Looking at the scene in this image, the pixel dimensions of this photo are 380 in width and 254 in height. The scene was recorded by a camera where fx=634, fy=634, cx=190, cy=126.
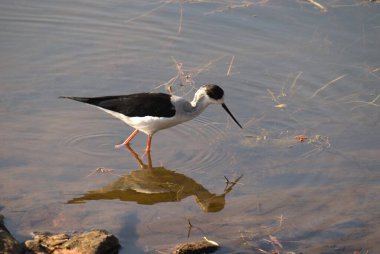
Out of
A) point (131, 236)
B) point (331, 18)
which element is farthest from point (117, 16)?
point (131, 236)

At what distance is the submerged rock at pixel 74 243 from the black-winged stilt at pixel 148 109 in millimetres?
2127

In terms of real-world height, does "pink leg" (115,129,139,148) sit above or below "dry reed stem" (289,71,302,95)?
below

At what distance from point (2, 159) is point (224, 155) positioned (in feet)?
7.98

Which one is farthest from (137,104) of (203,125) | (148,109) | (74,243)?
(74,243)

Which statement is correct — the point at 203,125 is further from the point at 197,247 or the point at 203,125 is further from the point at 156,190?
the point at 197,247

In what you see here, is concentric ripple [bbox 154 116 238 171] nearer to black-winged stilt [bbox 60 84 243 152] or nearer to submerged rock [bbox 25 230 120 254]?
black-winged stilt [bbox 60 84 243 152]

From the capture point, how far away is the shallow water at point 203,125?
5.96m

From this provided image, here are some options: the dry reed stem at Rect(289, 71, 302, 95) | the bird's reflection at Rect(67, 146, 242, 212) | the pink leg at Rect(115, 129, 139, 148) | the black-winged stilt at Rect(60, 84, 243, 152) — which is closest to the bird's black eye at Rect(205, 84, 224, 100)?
the black-winged stilt at Rect(60, 84, 243, 152)

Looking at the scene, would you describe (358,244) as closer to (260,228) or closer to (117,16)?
(260,228)

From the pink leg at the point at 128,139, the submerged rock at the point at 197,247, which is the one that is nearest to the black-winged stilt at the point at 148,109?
the pink leg at the point at 128,139

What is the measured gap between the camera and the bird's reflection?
633 centimetres

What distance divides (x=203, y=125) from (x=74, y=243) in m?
3.16

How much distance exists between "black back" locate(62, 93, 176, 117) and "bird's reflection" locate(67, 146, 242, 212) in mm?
590

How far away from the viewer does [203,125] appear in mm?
7895
